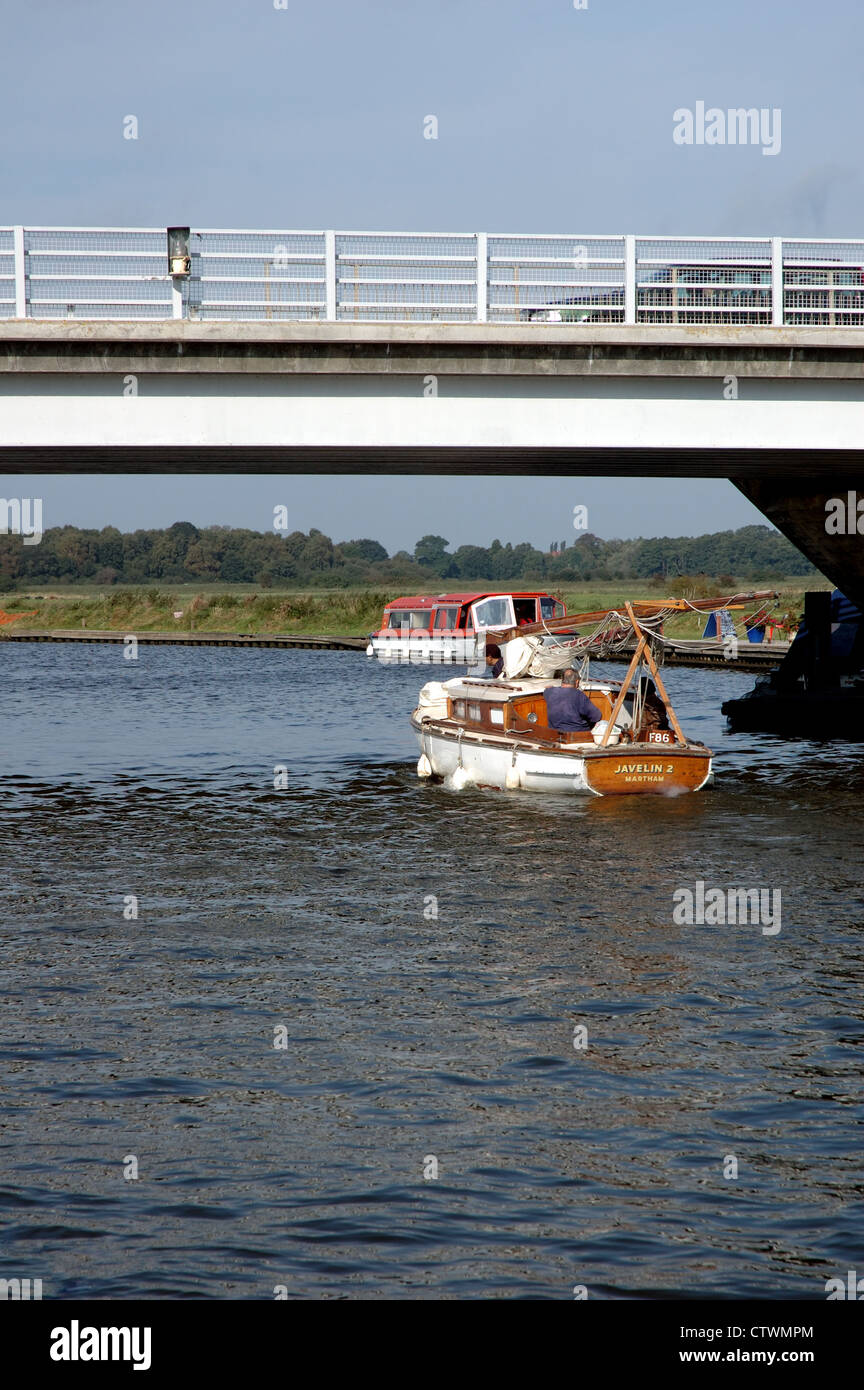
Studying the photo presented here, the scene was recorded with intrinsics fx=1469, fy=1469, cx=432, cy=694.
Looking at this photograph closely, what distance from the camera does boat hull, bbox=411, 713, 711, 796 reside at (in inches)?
1131

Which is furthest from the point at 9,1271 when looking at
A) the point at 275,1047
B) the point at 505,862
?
the point at 505,862

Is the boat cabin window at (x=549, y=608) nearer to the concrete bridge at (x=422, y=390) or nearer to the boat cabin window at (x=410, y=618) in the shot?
the boat cabin window at (x=410, y=618)

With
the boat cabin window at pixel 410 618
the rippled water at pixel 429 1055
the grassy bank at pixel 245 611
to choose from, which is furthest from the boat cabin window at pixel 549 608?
the rippled water at pixel 429 1055

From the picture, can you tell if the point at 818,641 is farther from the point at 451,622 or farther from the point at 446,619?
the point at 446,619

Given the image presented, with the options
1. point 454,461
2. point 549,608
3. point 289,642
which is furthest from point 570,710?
point 289,642

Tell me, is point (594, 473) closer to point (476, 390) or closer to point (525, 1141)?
point (476, 390)

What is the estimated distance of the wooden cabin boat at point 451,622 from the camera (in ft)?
225

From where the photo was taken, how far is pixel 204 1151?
1094 cm

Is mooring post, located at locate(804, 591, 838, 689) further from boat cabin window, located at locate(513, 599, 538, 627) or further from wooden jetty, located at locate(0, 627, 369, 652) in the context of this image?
wooden jetty, located at locate(0, 627, 369, 652)

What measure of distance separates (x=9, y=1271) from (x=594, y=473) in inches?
1113

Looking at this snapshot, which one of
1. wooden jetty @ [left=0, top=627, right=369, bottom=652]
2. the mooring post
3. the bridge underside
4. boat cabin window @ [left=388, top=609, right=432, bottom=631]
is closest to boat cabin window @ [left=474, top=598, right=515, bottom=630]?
boat cabin window @ [left=388, top=609, right=432, bottom=631]

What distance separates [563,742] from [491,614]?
40960mm

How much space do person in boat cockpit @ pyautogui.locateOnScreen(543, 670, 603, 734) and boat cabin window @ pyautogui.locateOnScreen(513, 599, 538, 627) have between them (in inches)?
1494
